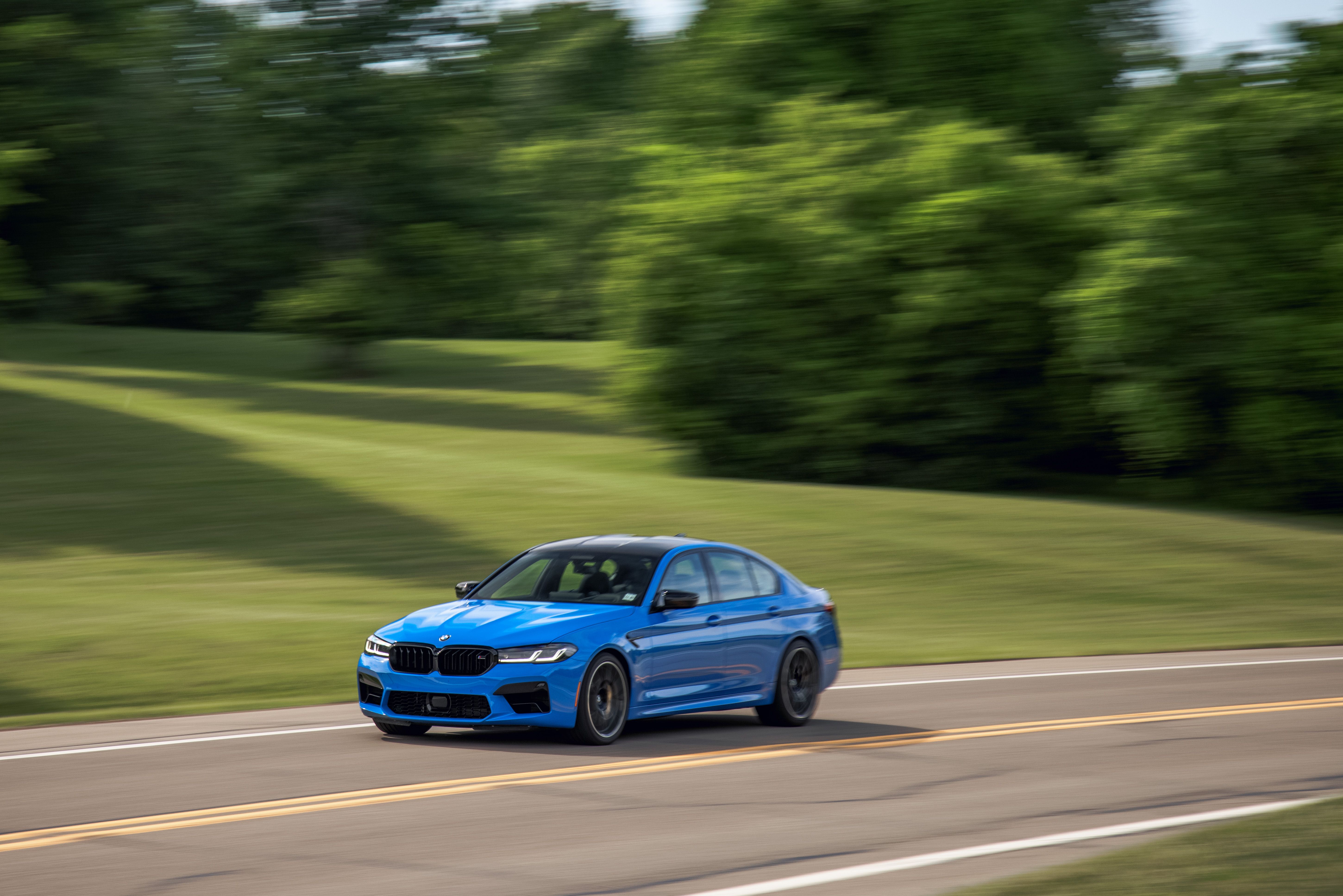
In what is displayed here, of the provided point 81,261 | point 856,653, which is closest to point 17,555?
point 856,653

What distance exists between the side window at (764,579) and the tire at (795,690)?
1.48 feet

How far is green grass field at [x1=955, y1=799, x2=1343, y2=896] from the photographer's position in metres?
6.85

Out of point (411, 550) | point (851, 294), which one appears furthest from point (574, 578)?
point (851, 294)

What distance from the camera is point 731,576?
12.8 metres

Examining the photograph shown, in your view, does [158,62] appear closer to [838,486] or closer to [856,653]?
[838,486]

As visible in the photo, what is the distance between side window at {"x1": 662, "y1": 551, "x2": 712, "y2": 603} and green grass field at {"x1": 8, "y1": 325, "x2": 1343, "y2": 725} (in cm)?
420

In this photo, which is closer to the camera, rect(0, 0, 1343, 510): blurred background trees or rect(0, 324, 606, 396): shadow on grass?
rect(0, 0, 1343, 510): blurred background trees

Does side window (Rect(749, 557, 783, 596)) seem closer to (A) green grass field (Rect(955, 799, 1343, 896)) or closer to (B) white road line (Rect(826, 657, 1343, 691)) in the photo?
(B) white road line (Rect(826, 657, 1343, 691))

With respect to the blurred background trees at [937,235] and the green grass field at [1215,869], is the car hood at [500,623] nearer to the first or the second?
the green grass field at [1215,869]

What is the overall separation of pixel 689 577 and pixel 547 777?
8.88 ft

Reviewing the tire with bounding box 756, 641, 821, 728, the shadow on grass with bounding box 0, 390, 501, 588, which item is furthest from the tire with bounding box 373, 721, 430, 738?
the shadow on grass with bounding box 0, 390, 501, 588

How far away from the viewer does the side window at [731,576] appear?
12656 millimetres

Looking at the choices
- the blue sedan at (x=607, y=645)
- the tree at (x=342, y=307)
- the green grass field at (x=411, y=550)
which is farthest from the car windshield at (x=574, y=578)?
the tree at (x=342, y=307)

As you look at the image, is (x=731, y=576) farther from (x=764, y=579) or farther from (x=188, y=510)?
(x=188, y=510)
